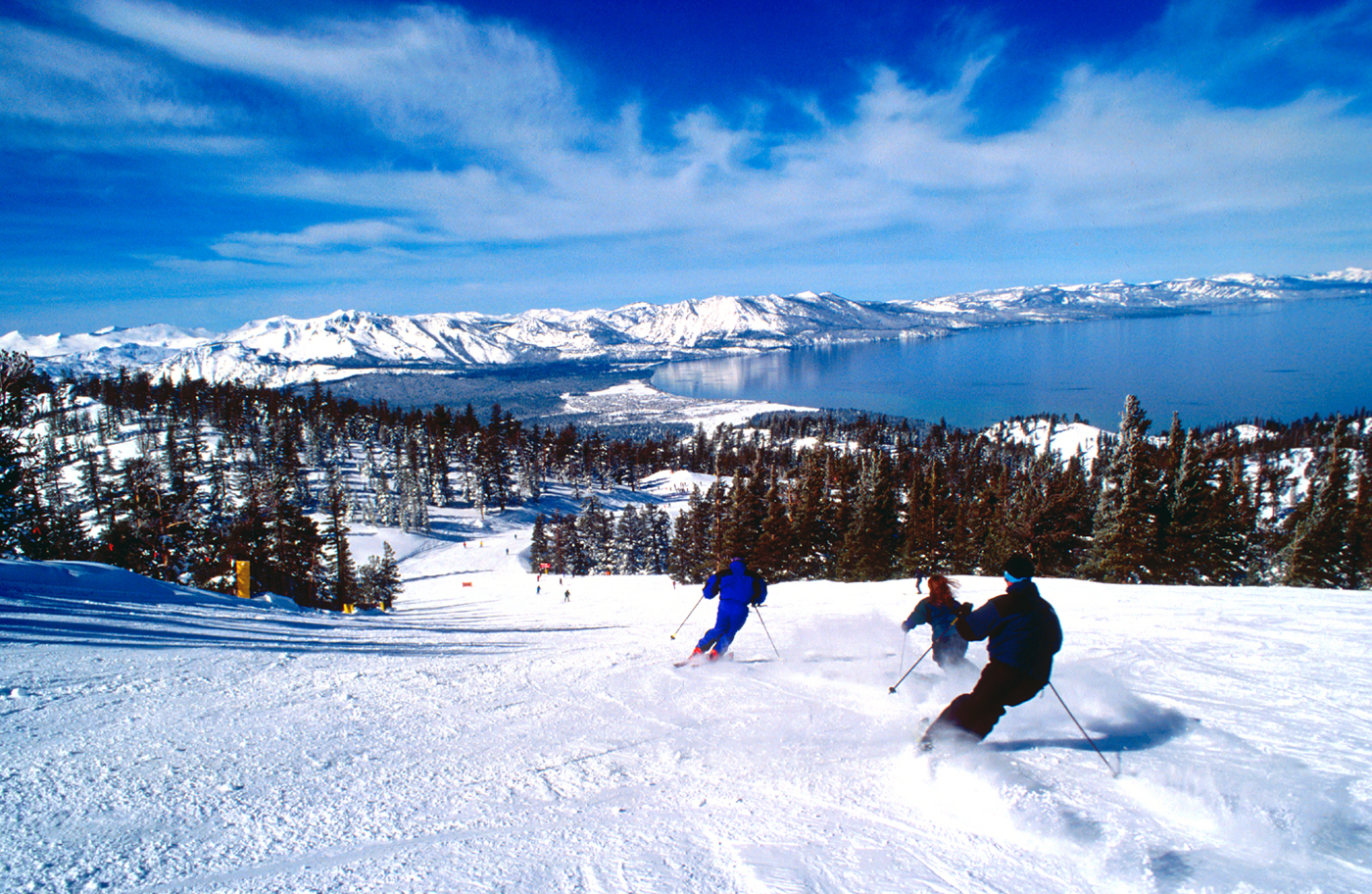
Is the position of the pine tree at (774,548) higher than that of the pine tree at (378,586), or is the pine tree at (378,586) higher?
the pine tree at (774,548)

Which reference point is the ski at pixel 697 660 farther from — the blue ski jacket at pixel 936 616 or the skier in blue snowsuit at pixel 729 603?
the blue ski jacket at pixel 936 616

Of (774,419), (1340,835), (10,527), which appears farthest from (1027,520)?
(774,419)

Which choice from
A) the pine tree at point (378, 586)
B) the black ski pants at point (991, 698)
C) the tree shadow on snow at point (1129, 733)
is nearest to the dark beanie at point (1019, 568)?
the black ski pants at point (991, 698)

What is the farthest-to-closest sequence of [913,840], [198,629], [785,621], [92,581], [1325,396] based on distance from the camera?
[1325,396]
[785,621]
[92,581]
[198,629]
[913,840]

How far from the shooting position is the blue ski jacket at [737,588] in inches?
302

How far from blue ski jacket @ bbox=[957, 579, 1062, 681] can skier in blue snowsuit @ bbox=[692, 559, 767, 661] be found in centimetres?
314

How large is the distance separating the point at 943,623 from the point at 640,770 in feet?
14.2

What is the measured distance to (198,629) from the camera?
7539 millimetres

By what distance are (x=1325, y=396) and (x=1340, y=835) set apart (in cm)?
25409

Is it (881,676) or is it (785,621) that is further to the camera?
(785,621)

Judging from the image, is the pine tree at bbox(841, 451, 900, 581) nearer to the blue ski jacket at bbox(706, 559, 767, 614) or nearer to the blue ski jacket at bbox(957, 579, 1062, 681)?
the blue ski jacket at bbox(706, 559, 767, 614)

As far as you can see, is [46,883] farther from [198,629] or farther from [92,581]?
[92,581]

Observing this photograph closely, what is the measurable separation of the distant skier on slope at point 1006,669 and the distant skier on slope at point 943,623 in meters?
1.99

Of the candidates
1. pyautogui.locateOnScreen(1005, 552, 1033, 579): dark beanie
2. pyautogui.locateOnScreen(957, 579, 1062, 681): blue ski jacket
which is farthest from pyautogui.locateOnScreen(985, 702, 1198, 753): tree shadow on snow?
pyautogui.locateOnScreen(1005, 552, 1033, 579): dark beanie
